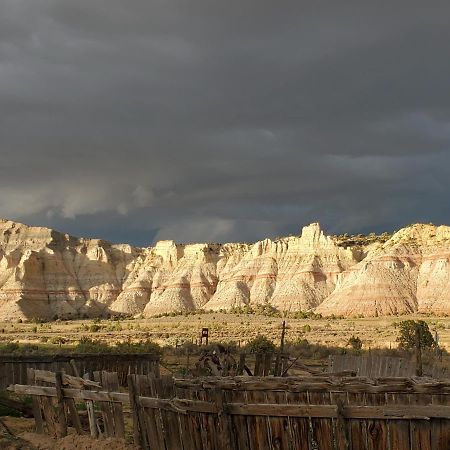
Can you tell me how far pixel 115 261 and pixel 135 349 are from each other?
84819 mm

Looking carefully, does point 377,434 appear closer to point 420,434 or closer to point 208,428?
point 420,434

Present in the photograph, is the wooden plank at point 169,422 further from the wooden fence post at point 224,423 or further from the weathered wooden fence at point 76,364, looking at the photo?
the weathered wooden fence at point 76,364

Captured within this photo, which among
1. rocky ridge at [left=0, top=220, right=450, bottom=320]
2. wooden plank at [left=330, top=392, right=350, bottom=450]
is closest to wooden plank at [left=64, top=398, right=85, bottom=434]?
wooden plank at [left=330, top=392, right=350, bottom=450]

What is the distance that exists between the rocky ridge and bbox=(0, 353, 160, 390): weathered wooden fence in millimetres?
54485

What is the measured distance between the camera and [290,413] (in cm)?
751

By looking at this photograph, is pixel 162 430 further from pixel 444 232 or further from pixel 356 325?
pixel 444 232

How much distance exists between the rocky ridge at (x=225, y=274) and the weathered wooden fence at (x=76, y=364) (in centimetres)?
5448

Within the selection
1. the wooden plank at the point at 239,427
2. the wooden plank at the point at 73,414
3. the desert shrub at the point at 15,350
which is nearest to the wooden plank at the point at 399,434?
the wooden plank at the point at 239,427

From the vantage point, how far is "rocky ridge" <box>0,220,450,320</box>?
2985 inches

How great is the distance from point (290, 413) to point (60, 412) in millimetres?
4775

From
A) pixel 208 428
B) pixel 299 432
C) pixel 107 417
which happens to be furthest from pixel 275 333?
pixel 299 432

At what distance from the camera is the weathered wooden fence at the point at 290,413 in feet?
23.2

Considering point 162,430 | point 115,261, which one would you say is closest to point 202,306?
point 115,261

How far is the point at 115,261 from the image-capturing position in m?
115
